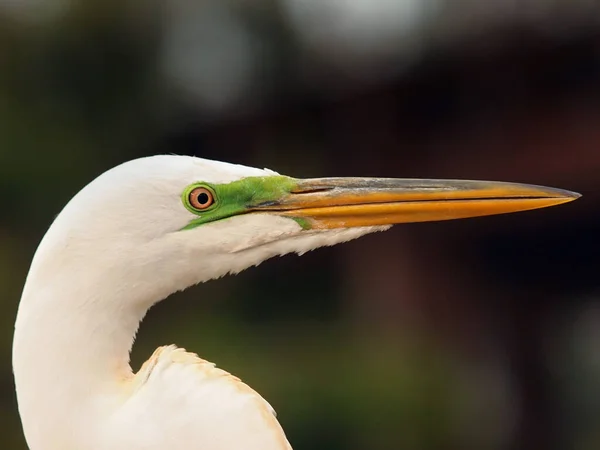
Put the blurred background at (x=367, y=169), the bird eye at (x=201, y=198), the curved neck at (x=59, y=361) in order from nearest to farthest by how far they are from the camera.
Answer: the curved neck at (x=59, y=361) → the bird eye at (x=201, y=198) → the blurred background at (x=367, y=169)

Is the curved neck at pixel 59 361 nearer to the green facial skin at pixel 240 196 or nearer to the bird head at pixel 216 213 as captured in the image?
the bird head at pixel 216 213

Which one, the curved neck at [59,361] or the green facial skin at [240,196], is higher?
the green facial skin at [240,196]

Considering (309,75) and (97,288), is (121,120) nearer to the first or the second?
(309,75)

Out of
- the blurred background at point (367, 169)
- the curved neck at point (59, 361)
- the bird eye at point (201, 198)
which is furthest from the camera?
the blurred background at point (367, 169)

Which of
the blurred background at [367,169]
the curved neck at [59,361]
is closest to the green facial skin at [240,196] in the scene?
the curved neck at [59,361]

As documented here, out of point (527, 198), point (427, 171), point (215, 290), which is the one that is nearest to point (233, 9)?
point (215, 290)

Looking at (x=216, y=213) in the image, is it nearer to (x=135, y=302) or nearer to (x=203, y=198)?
(x=203, y=198)

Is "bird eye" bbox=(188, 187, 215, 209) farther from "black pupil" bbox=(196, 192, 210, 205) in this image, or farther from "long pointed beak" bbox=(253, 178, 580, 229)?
"long pointed beak" bbox=(253, 178, 580, 229)
